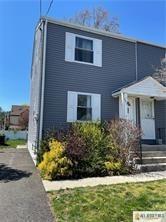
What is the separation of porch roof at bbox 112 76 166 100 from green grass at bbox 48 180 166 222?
217 inches

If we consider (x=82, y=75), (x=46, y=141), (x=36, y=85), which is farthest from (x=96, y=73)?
(x=46, y=141)

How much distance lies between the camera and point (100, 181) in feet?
23.7

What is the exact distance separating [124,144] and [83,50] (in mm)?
5595

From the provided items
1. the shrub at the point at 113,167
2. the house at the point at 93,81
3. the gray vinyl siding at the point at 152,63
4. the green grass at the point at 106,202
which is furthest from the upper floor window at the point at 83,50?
the green grass at the point at 106,202

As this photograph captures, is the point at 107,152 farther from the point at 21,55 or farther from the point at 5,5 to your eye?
the point at 21,55

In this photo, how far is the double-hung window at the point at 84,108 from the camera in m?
11.4

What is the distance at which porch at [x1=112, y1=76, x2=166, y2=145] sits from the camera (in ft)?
37.2

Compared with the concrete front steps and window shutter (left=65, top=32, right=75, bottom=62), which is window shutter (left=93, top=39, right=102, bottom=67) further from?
the concrete front steps

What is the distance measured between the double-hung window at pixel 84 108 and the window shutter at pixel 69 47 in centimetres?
192

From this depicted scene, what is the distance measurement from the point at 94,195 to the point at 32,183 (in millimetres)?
2122

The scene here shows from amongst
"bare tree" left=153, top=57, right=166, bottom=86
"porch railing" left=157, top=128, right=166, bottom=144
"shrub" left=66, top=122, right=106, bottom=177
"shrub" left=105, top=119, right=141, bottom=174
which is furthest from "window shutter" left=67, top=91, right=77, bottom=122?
"porch railing" left=157, top=128, right=166, bottom=144

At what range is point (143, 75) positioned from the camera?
43.5 feet

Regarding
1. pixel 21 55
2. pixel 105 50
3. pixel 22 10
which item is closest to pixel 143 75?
pixel 105 50

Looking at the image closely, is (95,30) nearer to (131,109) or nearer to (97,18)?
(131,109)
